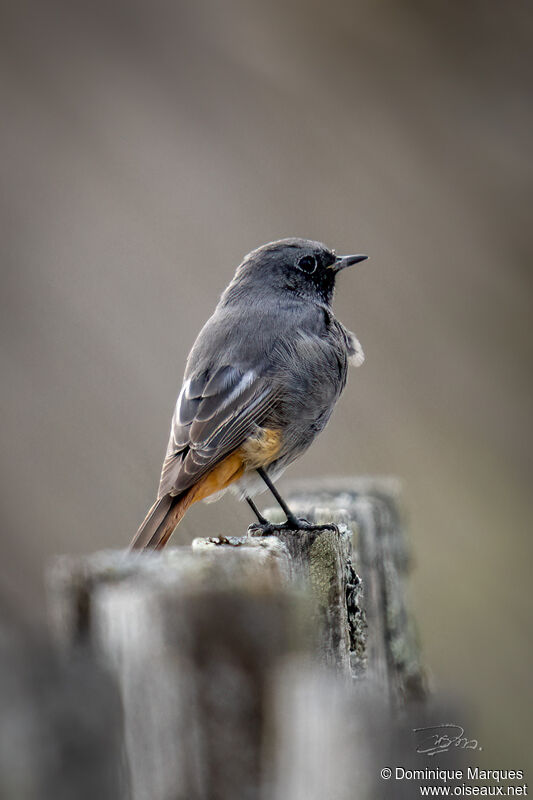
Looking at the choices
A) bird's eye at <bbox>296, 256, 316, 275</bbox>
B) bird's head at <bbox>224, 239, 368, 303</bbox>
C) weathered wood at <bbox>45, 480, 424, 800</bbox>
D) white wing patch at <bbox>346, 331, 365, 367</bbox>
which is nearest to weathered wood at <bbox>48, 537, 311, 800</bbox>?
weathered wood at <bbox>45, 480, 424, 800</bbox>

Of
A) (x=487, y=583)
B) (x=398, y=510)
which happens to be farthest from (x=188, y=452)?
(x=487, y=583)

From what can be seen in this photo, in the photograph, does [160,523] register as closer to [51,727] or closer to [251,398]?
[251,398]

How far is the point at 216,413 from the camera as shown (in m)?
3.42

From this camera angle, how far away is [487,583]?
5.55 m

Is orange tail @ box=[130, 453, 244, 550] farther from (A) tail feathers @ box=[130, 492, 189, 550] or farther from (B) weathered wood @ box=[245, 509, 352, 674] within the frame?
(B) weathered wood @ box=[245, 509, 352, 674]

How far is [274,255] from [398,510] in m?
1.71

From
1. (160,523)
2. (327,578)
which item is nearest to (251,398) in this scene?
(160,523)

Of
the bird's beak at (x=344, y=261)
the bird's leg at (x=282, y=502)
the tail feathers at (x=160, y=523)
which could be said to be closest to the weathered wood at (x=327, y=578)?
the bird's leg at (x=282, y=502)

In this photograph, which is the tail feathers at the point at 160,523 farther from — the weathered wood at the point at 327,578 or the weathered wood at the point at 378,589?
the weathered wood at the point at 327,578

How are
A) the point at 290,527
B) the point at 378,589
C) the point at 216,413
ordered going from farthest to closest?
the point at 216,413 → the point at 290,527 → the point at 378,589

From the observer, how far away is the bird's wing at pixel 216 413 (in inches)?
130
